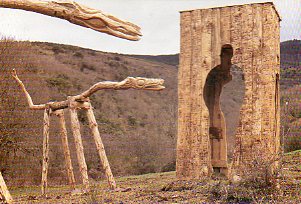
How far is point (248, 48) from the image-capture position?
12.0 meters

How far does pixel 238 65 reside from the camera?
1217 cm

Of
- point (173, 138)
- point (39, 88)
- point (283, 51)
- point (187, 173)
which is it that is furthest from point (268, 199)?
point (173, 138)

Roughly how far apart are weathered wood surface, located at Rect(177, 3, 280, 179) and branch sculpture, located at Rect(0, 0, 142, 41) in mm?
6453

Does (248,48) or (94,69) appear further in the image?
(94,69)

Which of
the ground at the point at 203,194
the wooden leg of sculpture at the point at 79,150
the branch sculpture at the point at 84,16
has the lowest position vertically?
the ground at the point at 203,194

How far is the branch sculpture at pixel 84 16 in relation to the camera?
6.00 metres

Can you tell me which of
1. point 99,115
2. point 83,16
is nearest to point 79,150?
point 83,16

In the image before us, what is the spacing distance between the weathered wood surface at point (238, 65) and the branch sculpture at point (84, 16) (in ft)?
21.2

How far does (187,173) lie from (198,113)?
159cm

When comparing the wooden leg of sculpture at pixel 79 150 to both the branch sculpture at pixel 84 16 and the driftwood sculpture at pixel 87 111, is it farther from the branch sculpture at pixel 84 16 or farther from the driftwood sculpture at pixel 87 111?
the branch sculpture at pixel 84 16

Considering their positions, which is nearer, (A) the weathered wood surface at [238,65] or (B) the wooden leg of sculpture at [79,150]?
(B) the wooden leg of sculpture at [79,150]

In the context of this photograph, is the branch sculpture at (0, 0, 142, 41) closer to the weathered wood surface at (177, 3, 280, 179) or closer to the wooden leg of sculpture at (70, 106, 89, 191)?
the wooden leg of sculpture at (70, 106, 89, 191)

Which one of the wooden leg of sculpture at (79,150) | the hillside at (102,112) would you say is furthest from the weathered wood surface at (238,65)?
the wooden leg of sculpture at (79,150)

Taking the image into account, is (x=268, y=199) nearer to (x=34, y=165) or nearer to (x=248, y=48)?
(x=248, y=48)
